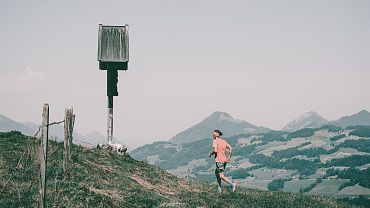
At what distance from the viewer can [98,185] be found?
1778 cm

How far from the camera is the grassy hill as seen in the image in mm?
14648

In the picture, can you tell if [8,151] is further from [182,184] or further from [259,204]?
[259,204]

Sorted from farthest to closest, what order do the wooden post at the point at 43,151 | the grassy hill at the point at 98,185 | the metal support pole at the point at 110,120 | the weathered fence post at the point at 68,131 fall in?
the metal support pole at the point at 110,120, the weathered fence post at the point at 68,131, the grassy hill at the point at 98,185, the wooden post at the point at 43,151

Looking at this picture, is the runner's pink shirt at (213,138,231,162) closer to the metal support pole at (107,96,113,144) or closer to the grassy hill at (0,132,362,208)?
the grassy hill at (0,132,362,208)

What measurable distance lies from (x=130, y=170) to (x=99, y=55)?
9032 millimetres

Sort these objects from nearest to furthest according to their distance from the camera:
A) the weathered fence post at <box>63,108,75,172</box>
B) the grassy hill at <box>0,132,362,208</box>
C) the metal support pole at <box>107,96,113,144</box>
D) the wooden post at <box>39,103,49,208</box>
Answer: the wooden post at <box>39,103,49,208</box> → the grassy hill at <box>0,132,362,208</box> → the weathered fence post at <box>63,108,75,172</box> → the metal support pole at <box>107,96,113,144</box>

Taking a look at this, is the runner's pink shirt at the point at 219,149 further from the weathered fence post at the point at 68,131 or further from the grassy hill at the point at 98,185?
the weathered fence post at the point at 68,131

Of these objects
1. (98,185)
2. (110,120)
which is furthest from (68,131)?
(110,120)

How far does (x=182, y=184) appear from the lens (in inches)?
973

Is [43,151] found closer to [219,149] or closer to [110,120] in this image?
[219,149]

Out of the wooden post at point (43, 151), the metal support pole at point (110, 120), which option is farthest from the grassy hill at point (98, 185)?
the metal support pole at point (110, 120)

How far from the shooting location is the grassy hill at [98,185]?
577 inches

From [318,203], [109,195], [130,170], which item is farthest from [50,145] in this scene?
Answer: [318,203]

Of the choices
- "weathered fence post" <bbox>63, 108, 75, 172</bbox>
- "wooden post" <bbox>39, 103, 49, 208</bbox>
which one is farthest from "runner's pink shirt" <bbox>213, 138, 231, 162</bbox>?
"wooden post" <bbox>39, 103, 49, 208</bbox>
